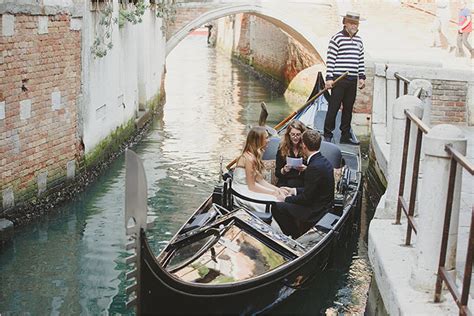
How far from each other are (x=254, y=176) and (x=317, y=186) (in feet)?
1.09

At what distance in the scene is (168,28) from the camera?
1027 cm

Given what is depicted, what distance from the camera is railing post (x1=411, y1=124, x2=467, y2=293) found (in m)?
2.24

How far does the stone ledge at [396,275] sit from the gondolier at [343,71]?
225 cm

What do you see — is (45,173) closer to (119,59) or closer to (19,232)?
(19,232)

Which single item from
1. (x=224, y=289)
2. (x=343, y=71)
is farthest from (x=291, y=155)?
(x=343, y=71)

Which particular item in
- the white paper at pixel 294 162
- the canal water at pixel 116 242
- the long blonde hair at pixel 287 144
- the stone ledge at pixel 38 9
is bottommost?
the canal water at pixel 116 242

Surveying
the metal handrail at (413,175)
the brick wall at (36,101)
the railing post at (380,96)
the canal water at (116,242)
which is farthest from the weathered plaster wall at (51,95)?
the metal handrail at (413,175)

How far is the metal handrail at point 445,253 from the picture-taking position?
81.3 inches

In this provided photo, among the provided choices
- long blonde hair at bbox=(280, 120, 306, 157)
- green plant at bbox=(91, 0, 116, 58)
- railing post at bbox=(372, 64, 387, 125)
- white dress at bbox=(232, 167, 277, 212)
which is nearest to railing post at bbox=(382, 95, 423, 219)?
white dress at bbox=(232, 167, 277, 212)

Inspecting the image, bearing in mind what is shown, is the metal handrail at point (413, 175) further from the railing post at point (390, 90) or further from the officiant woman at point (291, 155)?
the railing post at point (390, 90)

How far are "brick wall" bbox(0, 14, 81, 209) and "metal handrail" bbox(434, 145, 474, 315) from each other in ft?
8.20

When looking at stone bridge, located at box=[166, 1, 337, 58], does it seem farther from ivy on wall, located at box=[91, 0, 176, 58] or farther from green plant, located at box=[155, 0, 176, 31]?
ivy on wall, located at box=[91, 0, 176, 58]

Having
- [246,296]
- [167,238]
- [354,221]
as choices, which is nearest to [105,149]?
[167,238]

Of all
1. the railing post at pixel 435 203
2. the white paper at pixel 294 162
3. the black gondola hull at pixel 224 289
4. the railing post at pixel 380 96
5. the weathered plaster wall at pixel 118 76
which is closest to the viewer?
the railing post at pixel 435 203
